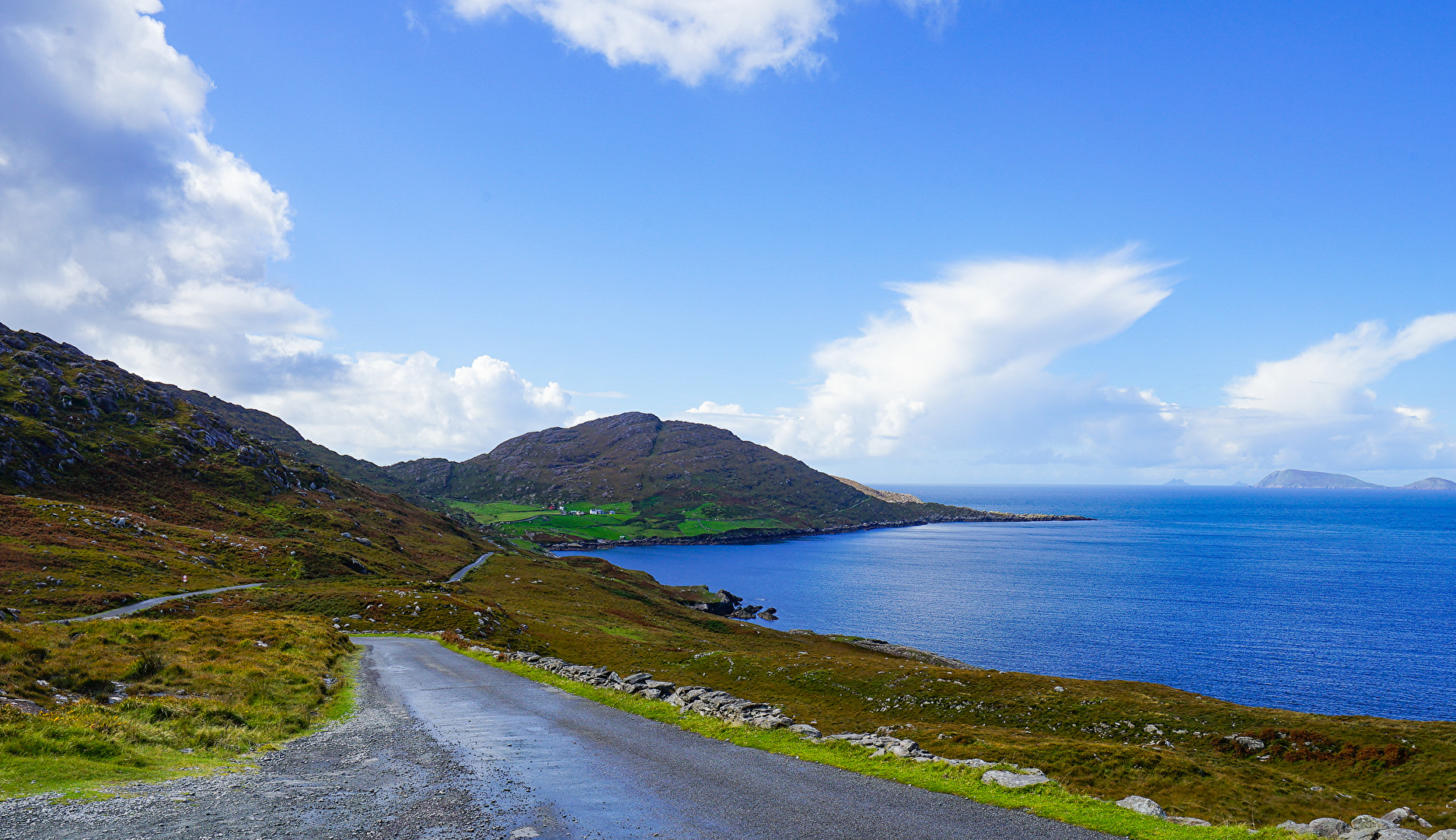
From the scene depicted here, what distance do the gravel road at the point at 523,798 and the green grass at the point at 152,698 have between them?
1.68m

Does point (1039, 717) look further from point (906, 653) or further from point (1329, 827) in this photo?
point (906, 653)

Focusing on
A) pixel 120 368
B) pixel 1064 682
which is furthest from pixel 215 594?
pixel 120 368

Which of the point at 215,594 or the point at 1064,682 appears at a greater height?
the point at 215,594

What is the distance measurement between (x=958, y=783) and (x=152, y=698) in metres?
29.4

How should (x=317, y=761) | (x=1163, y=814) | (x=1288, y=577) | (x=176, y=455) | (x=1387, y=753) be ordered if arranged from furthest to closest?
(x=1288, y=577) → (x=176, y=455) → (x=1387, y=753) → (x=317, y=761) → (x=1163, y=814)

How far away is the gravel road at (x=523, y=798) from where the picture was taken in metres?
14.3

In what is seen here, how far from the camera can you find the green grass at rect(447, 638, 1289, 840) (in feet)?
50.0

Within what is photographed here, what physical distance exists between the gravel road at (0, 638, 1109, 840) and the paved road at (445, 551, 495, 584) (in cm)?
9227

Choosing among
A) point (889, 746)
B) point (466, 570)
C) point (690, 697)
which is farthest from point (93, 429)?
point (889, 746)

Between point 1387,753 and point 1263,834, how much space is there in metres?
42.2

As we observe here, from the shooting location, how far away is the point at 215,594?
6850cm

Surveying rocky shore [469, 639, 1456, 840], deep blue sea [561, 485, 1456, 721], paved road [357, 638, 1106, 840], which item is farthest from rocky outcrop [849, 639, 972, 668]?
paved road [357, 638, 1106, 840]

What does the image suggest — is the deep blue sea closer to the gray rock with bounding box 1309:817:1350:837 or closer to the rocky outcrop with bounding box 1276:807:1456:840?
the rocky outcrop with bounding box 1276:807:1456:840

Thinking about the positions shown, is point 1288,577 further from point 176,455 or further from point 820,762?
point 176,455
